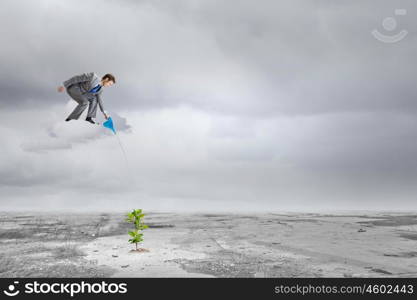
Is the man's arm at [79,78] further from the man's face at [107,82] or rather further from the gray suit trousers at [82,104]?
the man's face at [107,82]

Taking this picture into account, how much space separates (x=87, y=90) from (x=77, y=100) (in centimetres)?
39

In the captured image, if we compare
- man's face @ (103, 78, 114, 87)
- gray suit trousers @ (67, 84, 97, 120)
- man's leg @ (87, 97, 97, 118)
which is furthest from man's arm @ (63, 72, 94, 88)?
man's leg @ (87, 97, 97, 118)

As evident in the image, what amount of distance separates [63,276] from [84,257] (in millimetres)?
3356

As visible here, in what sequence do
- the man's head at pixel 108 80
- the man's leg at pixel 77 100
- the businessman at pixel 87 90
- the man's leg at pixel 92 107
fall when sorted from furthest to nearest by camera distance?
the man's leg at pixel 92 107 → the man's leg at pixel 77 100 → the businessman at pixel 87 90 → the man's head at pixel 108 80

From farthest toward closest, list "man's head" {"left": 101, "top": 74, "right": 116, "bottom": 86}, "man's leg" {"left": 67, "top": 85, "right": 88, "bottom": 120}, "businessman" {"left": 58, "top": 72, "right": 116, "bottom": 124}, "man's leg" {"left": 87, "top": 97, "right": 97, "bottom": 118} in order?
"man's leg" {"left": 87, "top": 97, "right": 97, "bottom": 118}
"man's leg" {"left": 67, "top": 85, "right": 88, "bottom": 120}
"businessman" {"left": 58, "top": 72, "right": 116, "bottom": 124}
"man's head" {"left": 101, "top": 74, "right": 116, "bottom": 86}

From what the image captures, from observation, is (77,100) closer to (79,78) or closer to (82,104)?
(82,104)

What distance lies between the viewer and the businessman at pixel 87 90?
615 centimetres

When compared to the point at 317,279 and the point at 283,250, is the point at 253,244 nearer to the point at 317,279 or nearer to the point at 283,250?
the point at 283,250

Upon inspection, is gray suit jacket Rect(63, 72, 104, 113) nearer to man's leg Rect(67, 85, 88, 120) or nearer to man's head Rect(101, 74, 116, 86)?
man's leg Rect(67, 85, 88, 120)

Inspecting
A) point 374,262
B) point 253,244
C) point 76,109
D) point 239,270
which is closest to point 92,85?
point 76,109

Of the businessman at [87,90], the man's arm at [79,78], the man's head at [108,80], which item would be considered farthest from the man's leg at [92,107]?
the man's head at [108,80]

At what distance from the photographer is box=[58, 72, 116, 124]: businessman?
6145 mm

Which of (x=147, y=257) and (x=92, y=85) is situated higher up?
(x=92, y=85)

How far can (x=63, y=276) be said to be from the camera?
10234 millimetres
